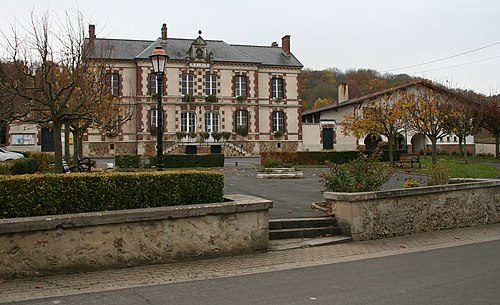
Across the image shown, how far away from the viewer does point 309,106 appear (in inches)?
2931

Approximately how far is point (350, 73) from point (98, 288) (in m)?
73.2

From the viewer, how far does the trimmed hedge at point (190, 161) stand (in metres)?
28.8

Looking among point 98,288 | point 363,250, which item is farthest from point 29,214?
point 363,250

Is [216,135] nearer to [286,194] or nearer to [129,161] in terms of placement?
[129,161]

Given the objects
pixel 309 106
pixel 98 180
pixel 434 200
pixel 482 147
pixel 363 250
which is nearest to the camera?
pixel 98 180

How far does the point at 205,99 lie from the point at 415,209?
123 ft

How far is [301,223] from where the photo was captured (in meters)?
9.81

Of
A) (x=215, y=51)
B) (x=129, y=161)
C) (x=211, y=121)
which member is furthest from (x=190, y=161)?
(x=215, y=51)

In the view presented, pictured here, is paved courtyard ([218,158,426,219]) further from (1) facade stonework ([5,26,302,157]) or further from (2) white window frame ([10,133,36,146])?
(2) white window frame ([10,133,36,146])

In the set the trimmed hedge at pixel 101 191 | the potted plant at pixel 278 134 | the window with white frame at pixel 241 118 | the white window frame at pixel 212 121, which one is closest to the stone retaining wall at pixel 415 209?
the trimmed hedge at pixel 101 191

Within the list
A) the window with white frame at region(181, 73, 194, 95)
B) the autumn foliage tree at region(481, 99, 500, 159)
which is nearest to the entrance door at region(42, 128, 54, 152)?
the window with white frame at region(181, 73, 194, 95)

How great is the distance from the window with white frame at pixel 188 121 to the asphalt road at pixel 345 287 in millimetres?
39274

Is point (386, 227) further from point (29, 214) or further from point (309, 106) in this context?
point (309, 106)

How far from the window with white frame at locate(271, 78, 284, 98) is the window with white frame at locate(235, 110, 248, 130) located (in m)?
4.11
